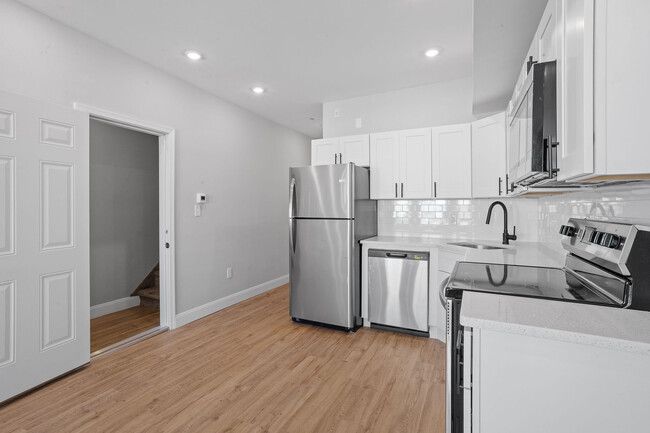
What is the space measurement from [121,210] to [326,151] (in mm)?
2666

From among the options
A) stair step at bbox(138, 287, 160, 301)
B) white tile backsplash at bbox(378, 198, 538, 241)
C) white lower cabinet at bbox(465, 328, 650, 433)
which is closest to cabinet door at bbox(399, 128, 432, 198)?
white tile backsplash at bbox(378, 198, 538, 241)

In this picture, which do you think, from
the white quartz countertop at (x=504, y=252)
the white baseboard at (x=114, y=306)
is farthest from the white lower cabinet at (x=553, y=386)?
the white baseboard at (x=114, y=306)

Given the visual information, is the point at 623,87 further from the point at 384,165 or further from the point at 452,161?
the point at 384,165

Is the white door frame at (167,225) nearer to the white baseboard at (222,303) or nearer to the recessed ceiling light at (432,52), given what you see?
the white baseboard at (222,303)

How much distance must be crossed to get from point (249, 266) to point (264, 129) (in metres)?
2.02

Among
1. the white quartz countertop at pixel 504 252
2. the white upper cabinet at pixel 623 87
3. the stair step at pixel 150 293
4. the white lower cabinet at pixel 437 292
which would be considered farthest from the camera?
the stair step at pixel 150 293

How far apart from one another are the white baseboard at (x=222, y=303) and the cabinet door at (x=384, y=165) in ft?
7.08

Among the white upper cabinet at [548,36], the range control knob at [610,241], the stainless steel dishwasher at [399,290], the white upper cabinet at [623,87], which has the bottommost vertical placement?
the stainless steel dishwasher at [399,290]

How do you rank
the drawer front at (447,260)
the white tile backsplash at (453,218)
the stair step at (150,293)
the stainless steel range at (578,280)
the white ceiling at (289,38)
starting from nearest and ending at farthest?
the stainless steel range at (578,280), the white ceiling at (289,38), the drawer front at (447,260), the white tile backsplash at (453,218), the stair step at (150,293)

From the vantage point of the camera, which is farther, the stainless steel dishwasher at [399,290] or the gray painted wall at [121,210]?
the gray painted wall at [121,210]

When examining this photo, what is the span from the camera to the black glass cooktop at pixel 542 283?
110 cm

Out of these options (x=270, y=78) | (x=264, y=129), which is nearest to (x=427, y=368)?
(x=270, y=78)

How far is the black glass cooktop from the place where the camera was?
110 centimetres

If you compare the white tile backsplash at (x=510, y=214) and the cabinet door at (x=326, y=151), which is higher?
the cabinet door at (x=326, y=151)
